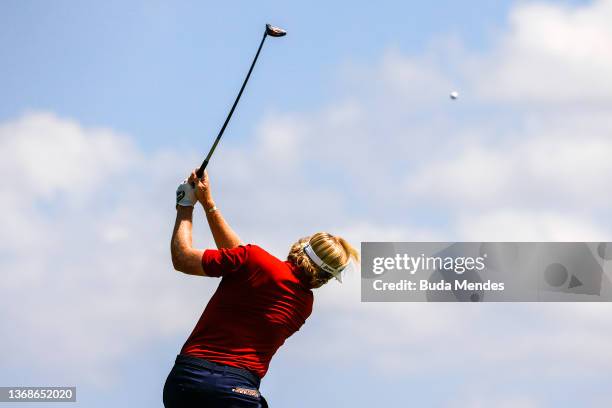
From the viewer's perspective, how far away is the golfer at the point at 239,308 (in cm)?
970

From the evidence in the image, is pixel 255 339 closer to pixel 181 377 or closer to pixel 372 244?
pixel 181 377

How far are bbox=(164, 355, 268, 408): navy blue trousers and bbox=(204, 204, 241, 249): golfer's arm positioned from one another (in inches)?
41.3

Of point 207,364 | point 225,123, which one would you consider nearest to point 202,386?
point 207,364

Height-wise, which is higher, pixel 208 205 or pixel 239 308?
pixel 208 205

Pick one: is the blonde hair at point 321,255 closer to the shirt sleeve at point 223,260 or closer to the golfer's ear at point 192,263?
the shirt sleeve at point 223,260

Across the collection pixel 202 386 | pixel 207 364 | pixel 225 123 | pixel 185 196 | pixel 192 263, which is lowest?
pixel 202 386

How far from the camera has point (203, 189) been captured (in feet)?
33.7

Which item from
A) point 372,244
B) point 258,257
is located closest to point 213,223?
point 258,257

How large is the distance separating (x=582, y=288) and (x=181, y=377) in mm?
28572

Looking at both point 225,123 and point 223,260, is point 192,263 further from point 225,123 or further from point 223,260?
point 225,123

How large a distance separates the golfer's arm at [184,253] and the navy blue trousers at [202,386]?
2.03 feet

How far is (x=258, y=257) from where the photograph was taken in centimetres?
989

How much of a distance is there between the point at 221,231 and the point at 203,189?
0.37 meters

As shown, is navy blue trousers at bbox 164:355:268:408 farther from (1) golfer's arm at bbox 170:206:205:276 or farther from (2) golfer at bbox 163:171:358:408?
(1) golfer's arm at bbox 170:206:205:276
